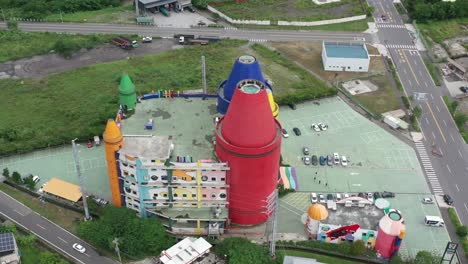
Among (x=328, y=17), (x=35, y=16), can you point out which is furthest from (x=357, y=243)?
(x=35, y=16)

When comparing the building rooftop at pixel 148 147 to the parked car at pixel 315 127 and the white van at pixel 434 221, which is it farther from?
→ the white van at pixel 434 221

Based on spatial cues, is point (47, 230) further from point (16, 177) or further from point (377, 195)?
point (377, 195)

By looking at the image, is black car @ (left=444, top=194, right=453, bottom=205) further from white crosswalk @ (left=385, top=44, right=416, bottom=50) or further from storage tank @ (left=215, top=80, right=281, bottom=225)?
white crosswalk @ (left=385, top=44, right=416, bottom=50)

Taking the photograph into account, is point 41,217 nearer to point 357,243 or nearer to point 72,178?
point 72,178

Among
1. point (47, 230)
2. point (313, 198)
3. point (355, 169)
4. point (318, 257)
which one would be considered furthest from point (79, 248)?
point (355, 169)

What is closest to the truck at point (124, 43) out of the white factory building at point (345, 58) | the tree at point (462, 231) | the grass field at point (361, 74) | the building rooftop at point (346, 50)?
the grass field at point (361, 74)
